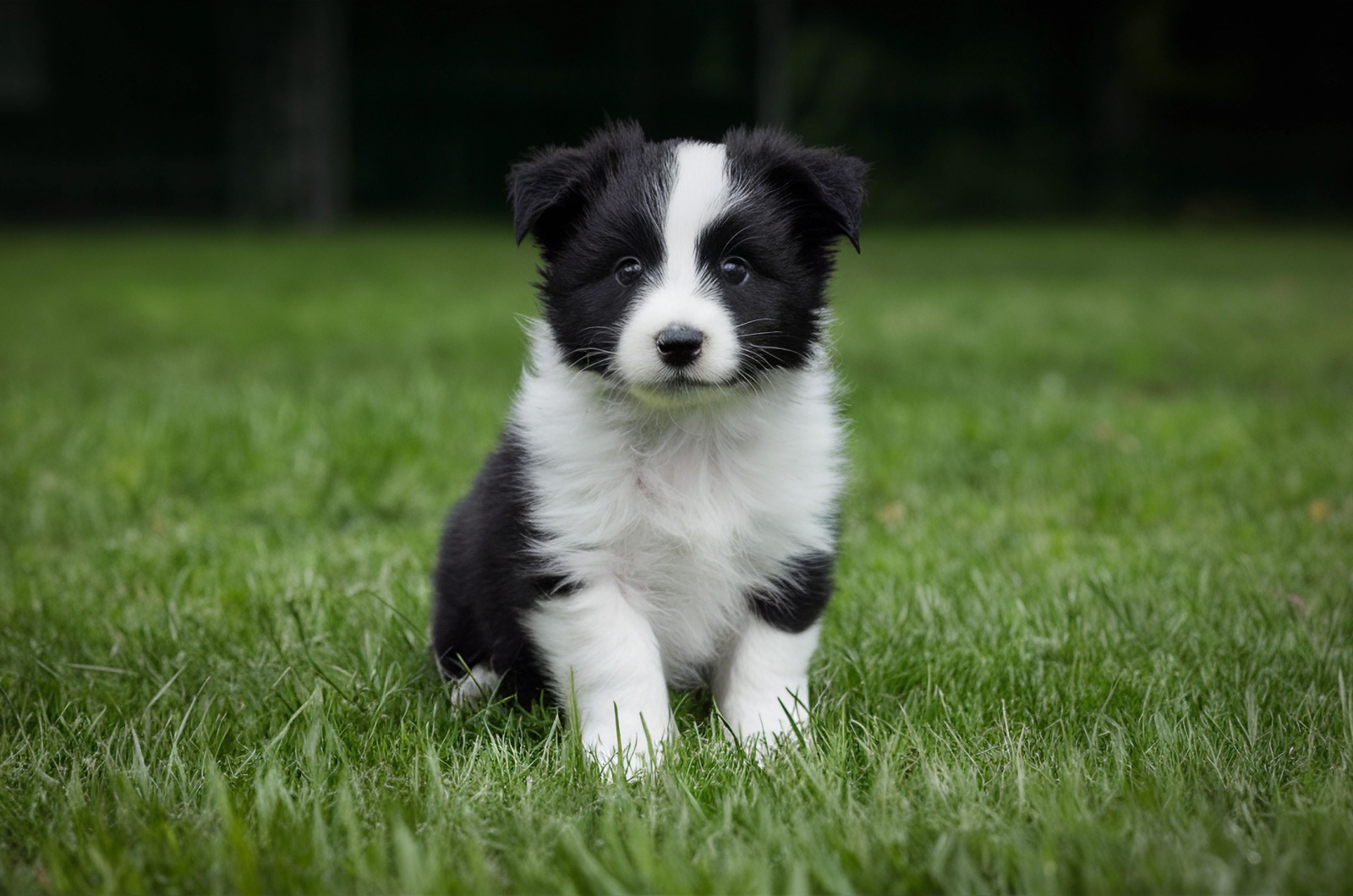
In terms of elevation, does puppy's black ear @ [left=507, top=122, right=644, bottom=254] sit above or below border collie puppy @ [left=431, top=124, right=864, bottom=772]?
above

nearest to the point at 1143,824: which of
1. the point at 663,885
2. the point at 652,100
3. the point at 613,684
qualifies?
the point at 663,885

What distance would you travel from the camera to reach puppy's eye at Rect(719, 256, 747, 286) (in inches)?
102

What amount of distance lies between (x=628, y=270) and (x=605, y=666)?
80 centimetres

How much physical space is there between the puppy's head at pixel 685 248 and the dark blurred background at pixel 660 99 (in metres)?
17.8

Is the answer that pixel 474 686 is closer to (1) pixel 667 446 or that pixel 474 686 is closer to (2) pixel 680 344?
(1) pixel 667 446

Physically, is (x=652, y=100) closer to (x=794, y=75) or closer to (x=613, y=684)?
(x=794, y=75)

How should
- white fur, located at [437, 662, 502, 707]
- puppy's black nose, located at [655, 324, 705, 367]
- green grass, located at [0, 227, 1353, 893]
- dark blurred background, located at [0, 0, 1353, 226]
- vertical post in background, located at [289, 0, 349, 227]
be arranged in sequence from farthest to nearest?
1. dark blurred background, located at [0, 0, 1353, 226]
2. vertical post in background, located at [289, 0, 349, 227]
3. white fur, located at [437, 662, 502, 707]
4. puppy's black nose, located at [655, 324, 705, 367]
5. green grass, located at [0, 227, 1353, 893]

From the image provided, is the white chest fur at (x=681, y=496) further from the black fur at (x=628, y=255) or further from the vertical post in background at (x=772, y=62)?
the vertical post in background at (x=772, y=62)

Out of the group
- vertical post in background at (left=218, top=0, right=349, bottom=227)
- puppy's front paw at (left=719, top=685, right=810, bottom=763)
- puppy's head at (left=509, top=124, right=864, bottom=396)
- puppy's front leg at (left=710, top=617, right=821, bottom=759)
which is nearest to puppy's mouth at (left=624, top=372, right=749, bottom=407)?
puppy's head at (left=509, top=124, right=864, bottom=396)

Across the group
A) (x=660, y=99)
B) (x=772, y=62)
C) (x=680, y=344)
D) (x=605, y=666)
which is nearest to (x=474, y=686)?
(x=605, y=666)

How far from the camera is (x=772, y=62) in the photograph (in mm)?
20406

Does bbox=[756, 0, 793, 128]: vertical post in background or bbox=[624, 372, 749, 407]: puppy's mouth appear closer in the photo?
A: bbox=[624, 372, 749, 407]: puppy's mouth

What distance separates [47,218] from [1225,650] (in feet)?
70.3

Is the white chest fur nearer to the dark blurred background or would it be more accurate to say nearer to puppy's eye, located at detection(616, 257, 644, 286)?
puppy's eye, located at detection(616, 257, 644, 286)
